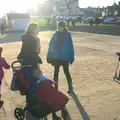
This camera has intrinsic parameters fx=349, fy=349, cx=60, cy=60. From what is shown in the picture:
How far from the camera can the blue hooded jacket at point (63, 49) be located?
8578mm

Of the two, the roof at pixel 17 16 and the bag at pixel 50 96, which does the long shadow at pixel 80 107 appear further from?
the roof at pixel 17 16

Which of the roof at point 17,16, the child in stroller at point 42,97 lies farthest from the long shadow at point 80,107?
the roof at point 17,16

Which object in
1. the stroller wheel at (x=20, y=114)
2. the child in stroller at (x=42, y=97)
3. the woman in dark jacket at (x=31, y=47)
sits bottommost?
the stroller wheel at (x=20, y=114)

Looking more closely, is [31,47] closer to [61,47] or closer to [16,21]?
[61,47]

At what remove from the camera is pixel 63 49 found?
860 centimetres

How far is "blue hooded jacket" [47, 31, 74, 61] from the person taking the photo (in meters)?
8.58

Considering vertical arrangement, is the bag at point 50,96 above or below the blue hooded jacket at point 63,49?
below

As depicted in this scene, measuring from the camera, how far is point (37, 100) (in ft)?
20.2

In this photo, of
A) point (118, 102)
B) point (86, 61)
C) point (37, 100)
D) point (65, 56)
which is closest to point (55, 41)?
point (65, 56)

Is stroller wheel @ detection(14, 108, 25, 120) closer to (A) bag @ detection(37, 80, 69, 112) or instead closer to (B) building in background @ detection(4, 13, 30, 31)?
(A) bag @ detection(37, 80, 69, 112)

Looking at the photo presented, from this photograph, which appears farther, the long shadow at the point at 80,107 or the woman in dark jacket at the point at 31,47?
the woman in dark jacket at the point at 31,47

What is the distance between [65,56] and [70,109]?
Answer: 1.58 meters

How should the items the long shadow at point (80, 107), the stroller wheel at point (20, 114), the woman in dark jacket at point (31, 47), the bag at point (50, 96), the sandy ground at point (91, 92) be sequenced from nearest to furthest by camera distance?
the bag at point (50, 96) → the stroller wheel at point (20, 114) → the long shadow at point (80, 107) → the sandy ground at point (91, 92) → the woman in dark jacket at point (31, 47)

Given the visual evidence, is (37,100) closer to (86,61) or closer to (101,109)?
(101,109)
